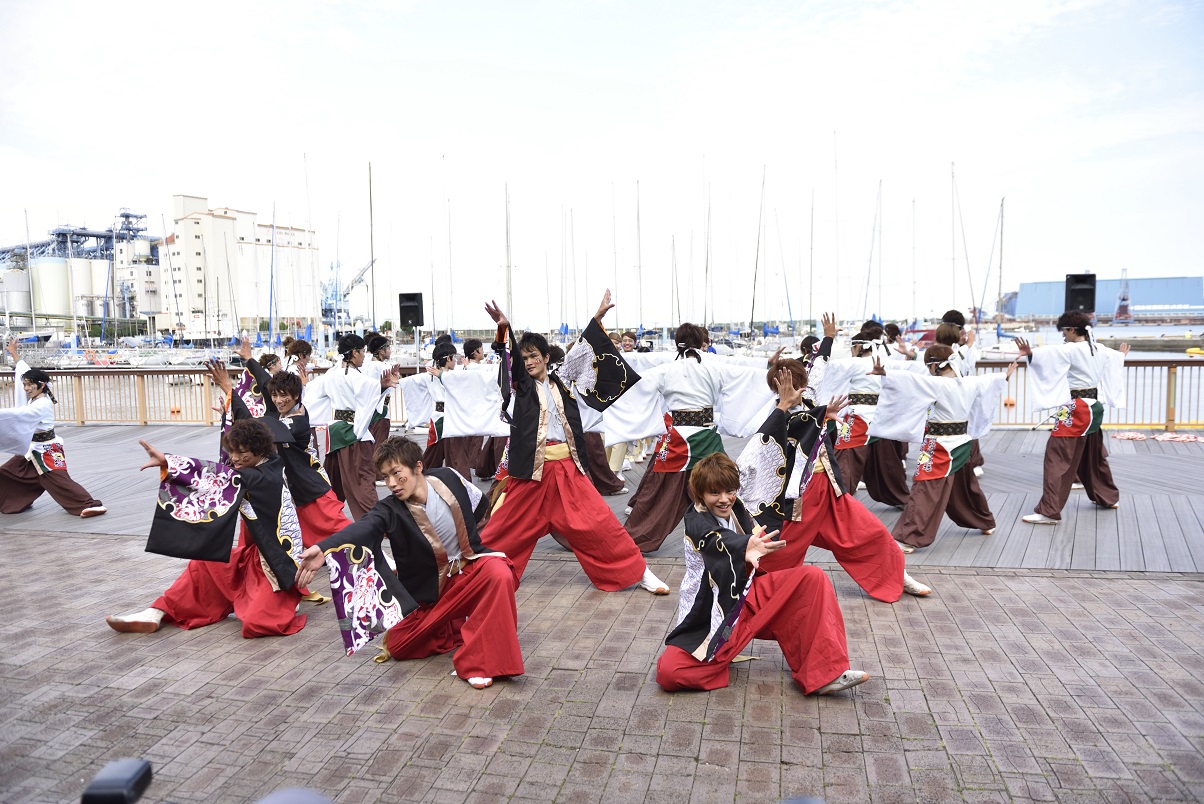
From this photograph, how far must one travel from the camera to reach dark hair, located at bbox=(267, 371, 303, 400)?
5750 millimetres

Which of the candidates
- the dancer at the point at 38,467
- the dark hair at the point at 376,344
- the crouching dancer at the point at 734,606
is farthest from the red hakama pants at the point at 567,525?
the dancer at the point at 38,467

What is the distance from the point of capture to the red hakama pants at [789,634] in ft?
11.9

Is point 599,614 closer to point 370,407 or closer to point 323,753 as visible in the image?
point 323,753

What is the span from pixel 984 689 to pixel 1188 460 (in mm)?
7391

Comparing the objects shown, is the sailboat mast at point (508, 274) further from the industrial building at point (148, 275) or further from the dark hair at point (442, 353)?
the industrial building at point (148, 275)

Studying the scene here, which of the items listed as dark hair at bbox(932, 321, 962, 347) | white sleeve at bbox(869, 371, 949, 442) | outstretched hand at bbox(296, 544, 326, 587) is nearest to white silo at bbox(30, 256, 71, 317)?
dark hair at bbox(932, 321, 962, 347)

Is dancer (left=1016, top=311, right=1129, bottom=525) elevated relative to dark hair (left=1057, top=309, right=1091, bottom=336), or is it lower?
lower

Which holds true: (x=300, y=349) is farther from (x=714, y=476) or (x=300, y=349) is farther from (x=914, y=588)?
(x=914, y=588)

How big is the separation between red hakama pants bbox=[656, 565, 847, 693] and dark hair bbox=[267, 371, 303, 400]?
3.29 meters

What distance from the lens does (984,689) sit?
371cm

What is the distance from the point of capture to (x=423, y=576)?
4.06 meters

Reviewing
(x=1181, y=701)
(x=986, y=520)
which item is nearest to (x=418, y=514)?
(x=1181, y=701)

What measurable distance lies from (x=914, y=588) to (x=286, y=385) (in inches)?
165

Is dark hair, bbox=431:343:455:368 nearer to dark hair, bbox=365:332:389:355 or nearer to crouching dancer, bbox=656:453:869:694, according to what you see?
dark hair, bbox=365:332:389:355
